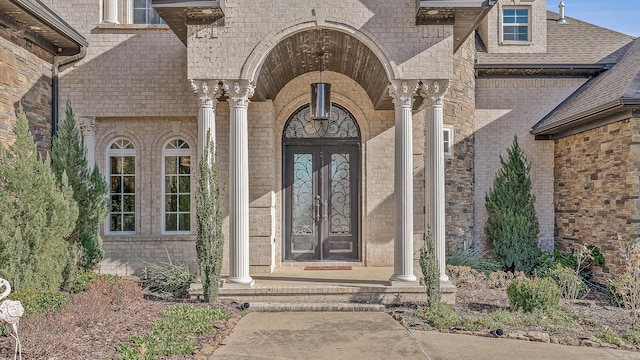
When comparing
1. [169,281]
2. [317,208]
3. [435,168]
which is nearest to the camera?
[435,168]

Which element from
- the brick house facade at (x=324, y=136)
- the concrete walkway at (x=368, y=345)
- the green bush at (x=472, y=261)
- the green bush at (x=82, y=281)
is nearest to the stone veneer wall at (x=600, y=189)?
the brick house facade at (x=324, y=136)

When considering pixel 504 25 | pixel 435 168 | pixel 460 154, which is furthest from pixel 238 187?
pixel 504 25

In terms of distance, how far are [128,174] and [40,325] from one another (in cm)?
467

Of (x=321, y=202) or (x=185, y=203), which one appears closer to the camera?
(x=185, y=203)

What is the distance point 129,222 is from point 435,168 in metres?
5.85

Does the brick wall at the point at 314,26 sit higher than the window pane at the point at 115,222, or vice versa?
the brick wall at the point at 314,26

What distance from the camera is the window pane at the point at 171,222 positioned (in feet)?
30.3

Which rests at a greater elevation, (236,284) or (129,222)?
(129,222)

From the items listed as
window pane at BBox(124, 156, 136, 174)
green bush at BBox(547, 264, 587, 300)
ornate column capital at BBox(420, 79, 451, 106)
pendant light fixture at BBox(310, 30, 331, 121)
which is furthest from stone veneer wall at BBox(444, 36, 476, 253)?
window pane at BBox(124, 156, 136, 174)

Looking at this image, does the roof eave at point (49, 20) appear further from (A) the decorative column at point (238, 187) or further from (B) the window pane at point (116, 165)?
(A) the decorative column at point (238, 187)

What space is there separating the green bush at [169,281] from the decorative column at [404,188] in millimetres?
3335

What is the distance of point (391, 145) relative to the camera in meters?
9.54

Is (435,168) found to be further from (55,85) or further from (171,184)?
(55,85)

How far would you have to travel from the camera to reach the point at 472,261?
9555mm
